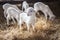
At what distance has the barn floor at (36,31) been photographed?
3.57 m

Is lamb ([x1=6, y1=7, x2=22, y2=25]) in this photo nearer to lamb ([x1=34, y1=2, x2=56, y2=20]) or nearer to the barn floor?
the barn floor

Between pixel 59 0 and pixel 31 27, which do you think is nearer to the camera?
pixel 31 27

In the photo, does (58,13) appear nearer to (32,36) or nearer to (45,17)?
(45,17)

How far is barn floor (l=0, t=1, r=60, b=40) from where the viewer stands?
3.57 metres

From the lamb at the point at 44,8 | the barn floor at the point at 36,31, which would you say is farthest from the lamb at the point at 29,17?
the lamb at the point at 44,8

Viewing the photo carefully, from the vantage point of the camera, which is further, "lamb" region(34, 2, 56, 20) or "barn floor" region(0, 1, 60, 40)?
"lamb" region(34, 2, 56, 20)

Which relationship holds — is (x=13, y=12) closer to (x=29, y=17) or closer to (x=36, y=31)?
(x=29, y=17)

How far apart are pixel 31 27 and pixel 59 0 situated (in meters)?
1.67

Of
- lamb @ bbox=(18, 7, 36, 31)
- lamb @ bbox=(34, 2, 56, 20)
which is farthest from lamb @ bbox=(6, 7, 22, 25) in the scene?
lamb @ bbox=(34, 2, 56, 20)

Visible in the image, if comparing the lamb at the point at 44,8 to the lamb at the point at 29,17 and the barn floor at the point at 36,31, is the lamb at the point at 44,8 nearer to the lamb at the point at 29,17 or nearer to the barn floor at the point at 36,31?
the barn floor at the point at 36,31

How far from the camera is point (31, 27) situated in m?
3.87

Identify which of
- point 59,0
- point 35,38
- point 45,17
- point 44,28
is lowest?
point 35,38

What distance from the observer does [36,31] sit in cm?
377

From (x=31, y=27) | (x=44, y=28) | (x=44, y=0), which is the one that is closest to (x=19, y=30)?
(x=31, y=27)
